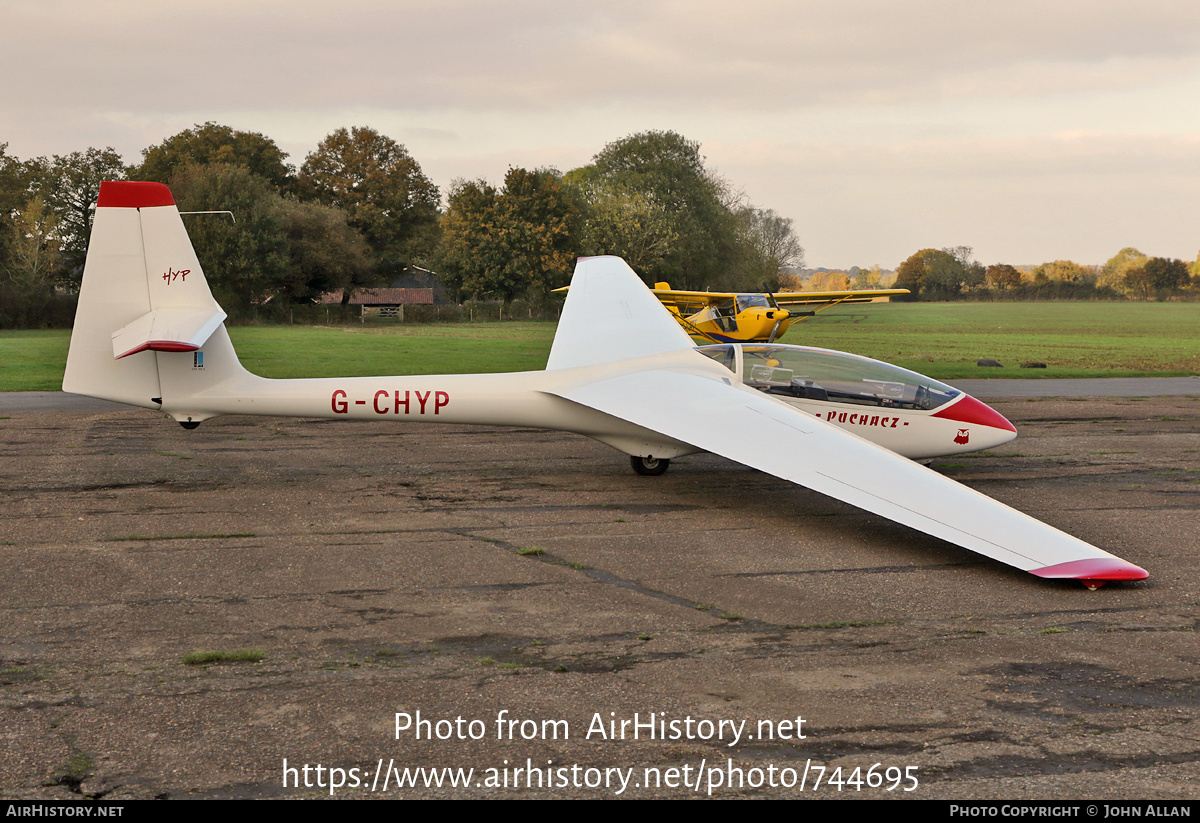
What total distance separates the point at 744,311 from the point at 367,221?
71109 millimetres

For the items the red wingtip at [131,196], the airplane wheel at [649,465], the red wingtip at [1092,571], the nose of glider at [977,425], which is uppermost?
the red wingtip at [131,196]

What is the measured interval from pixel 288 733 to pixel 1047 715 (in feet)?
13.8

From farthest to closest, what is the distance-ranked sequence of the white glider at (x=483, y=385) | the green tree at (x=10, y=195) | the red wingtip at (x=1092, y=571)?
the green tree at (x=10, y=195), the white glider at (x=483, y=385), the red wingtip at (x=1092, y=571)

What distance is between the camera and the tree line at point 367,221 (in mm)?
68875

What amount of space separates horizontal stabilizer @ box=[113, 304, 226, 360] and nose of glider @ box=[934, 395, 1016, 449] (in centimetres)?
867

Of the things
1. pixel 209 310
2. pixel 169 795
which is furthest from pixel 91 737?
pixel 209 310

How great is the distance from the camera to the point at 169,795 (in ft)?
14.0

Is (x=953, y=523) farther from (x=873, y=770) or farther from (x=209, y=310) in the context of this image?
(x=209, y=310)

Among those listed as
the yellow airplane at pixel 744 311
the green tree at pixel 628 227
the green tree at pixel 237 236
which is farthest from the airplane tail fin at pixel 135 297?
the green tree at pixel 628 227

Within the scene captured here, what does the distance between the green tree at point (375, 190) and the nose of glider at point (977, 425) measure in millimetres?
86921

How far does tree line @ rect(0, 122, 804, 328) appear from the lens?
68875 millimetres

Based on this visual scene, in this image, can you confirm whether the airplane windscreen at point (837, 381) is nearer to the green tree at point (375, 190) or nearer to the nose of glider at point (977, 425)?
the nose of glider at point (977, 425)

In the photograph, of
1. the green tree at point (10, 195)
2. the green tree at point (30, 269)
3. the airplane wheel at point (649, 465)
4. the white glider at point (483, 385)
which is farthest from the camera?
the green tree at point (10, 195)

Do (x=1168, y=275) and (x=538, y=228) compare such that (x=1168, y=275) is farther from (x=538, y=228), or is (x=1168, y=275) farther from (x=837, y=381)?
(x=837, y=381)
